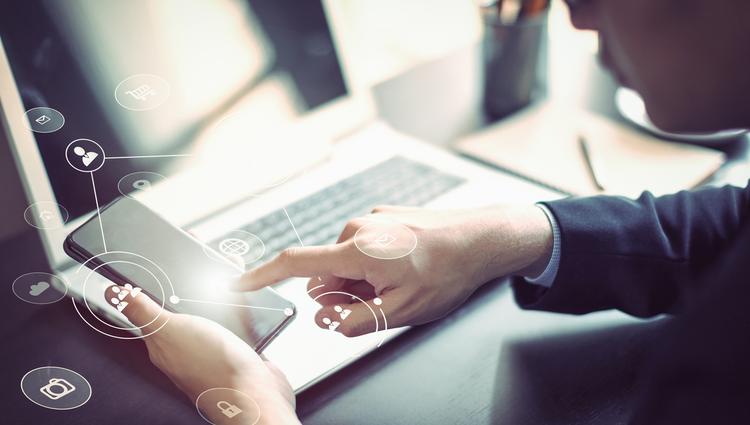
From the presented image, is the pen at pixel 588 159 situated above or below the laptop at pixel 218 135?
below

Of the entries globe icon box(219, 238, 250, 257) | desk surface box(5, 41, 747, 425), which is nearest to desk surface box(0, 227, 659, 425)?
desk surface box(5, 41, 747, 425)

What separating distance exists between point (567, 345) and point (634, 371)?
55 millimetres

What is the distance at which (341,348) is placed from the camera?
465 mm

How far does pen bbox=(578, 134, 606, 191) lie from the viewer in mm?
664

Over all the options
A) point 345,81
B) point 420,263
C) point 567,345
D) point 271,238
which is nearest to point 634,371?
point 567,345

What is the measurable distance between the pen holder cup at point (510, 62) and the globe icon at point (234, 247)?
1.50ft

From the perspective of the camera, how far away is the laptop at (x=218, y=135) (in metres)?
0.47

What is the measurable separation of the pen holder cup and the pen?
123 mm

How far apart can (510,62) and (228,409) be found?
60 centimetres

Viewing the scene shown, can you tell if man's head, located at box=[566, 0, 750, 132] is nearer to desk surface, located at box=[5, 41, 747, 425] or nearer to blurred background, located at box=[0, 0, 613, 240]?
desk surface, located at box=[5, 41, 747, 425]

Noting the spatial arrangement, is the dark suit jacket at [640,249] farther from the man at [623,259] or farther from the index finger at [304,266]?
the index finger at [304,266]

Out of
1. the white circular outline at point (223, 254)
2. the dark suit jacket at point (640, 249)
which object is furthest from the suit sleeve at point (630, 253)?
the white circular outline at point (223, 254)

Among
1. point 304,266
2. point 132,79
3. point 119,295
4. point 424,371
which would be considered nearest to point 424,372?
point 424,371

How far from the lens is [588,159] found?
71 centimetres
